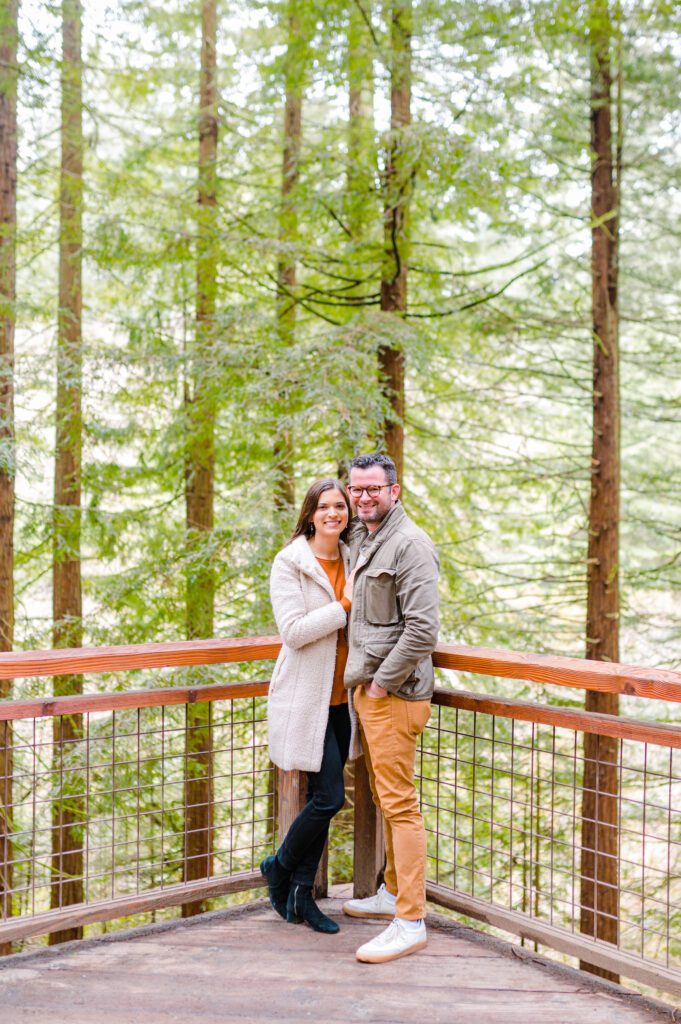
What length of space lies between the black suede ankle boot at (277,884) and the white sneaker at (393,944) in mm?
418

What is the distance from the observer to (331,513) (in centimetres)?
333

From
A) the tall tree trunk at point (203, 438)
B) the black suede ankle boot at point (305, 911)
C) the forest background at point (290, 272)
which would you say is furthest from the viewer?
the tall tree trunk at point (203, 438)

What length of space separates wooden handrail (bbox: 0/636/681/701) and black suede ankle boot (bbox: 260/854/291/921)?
32.7 inches

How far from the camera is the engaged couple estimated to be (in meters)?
3.14

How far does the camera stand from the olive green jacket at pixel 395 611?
307 cm

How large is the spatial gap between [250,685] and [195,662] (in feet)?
1.26

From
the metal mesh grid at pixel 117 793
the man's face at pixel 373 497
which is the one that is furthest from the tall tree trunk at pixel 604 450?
the man's face at pixel 373 497

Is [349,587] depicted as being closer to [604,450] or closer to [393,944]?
[393,944]

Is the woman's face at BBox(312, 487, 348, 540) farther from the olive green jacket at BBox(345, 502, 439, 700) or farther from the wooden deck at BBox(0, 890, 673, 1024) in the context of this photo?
the wooden deck at BBox(0, 890, 673, 1024)

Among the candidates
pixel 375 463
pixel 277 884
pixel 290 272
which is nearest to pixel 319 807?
pixel 277 884

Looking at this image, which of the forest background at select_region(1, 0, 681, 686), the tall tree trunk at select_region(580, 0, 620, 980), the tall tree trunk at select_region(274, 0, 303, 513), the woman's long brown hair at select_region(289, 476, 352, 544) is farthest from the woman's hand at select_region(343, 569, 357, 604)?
the tall tree trunk at select_region(580, 0, 620, 980)

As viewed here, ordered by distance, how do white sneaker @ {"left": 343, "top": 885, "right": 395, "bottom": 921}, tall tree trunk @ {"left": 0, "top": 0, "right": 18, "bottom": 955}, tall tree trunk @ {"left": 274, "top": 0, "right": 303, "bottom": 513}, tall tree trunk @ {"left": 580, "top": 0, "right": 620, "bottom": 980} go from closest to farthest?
white sneaker @ {"left": 343, "top": 885, "right": 395, "bottom": 921} → tall tree trunk @ {"left": 0, "top": 0, "right": 18, "bottom": 955} → tall tree trunk @ {"left": 274, "top": 0, "right": 303, "bottom": 513} → tall tree trunk @ {"left": 580, "top": 0, "right": 620, "bottom": 980}

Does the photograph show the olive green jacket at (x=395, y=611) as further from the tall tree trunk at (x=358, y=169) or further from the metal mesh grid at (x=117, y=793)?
the metal mesh grid at (x=117, y=793)

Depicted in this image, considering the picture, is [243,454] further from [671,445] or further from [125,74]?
[671,445]
